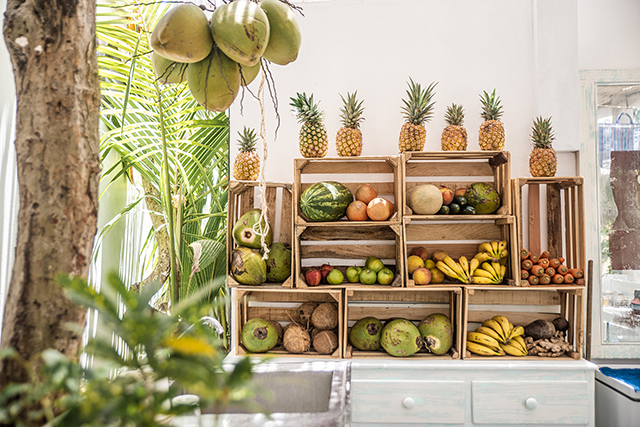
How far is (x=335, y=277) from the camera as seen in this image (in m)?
2.21

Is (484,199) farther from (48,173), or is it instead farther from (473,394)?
(48,173)

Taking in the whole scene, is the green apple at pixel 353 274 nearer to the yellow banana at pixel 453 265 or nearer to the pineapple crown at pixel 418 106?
the yellow banana at pixel 453 265

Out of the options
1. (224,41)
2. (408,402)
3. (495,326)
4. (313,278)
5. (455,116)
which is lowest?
(408,402)

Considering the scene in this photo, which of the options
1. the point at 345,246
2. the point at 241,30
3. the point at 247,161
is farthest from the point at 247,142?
the point at 241,30

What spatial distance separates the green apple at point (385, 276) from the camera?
2172mm

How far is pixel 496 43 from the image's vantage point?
2463mm

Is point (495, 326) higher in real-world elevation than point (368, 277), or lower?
lower

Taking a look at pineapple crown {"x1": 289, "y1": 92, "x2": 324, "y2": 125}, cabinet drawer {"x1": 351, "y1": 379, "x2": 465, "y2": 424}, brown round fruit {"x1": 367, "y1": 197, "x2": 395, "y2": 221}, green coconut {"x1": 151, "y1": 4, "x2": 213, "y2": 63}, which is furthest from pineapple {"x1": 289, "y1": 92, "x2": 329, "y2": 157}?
green coconut {"x1": 151, "y1": 4, "x2": 213, "y2": 63}

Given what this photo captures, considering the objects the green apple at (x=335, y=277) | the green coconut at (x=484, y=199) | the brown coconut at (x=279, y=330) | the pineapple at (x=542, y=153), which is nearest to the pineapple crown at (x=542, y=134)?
the pineapple at (x=542, y=153)

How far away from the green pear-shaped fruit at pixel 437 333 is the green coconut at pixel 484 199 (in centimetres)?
63

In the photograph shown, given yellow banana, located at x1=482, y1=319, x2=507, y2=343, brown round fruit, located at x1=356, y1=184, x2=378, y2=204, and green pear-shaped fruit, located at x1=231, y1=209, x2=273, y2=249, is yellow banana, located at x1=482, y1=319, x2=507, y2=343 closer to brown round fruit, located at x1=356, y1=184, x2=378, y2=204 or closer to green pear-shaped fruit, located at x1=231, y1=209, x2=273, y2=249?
brown round fruit, located at x1=356, y1=184, x2=378, y2=204

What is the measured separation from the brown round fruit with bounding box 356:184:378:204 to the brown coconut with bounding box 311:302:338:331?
0.64 meters

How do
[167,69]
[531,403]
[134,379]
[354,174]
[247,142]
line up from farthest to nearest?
[354,174], [247,142], [531,403], [167,69], [134,379]

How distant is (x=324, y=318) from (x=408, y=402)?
599 mm
